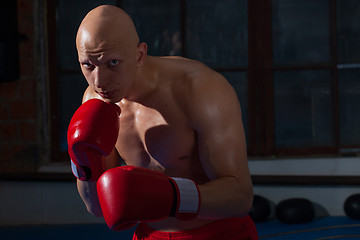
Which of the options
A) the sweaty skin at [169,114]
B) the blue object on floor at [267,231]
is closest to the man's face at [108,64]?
the sweaty skin at [169,114]

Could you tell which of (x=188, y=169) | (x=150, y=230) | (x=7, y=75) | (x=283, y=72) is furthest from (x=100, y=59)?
(x=283, y=72)

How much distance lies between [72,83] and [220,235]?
2.00 metres

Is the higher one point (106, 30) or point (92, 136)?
point (106, 30)

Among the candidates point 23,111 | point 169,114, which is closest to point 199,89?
point 169,114

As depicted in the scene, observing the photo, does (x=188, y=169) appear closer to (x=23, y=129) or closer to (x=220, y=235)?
(x=220, y=235)

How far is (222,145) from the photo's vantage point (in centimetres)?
104

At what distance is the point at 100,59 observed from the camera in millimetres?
987

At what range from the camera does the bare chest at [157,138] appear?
3.68 ft

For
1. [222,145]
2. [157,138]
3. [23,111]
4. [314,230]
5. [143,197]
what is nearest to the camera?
[143,197]

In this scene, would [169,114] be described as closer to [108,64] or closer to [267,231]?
[108,64]

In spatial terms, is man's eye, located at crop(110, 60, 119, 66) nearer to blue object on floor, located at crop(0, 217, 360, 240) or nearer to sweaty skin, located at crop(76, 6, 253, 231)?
sweaty skin, located at crop(76, 6, 253, 231)

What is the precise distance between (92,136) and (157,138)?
16cm

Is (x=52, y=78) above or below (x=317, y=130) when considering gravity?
above

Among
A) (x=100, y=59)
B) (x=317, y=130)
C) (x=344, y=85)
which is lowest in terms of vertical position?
(x=317, y=130)
